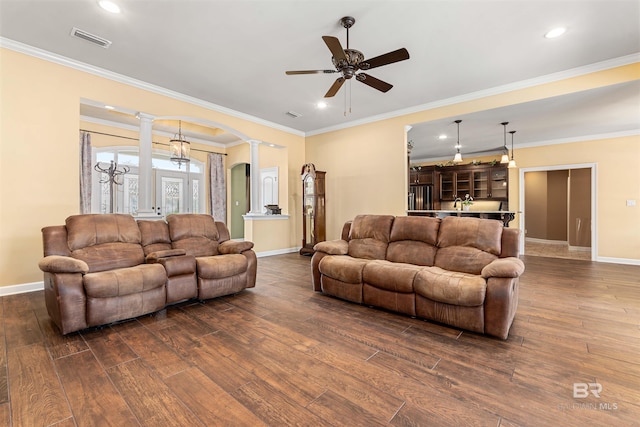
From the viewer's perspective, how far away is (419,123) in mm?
5203

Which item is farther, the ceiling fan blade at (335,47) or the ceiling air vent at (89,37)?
the ceiling air vent at (89,37)

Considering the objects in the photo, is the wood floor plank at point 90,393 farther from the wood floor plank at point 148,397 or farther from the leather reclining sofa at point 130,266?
the leather reclining sofa at point 130,266

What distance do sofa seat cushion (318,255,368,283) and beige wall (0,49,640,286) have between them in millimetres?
2553

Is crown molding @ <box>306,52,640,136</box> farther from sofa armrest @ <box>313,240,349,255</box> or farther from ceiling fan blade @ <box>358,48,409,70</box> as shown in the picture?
sofa armrest @ <box>313,240,349,255</box>

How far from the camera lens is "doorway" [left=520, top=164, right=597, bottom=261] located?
7555mm

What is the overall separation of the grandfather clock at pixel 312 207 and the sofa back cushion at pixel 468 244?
11.2 ft

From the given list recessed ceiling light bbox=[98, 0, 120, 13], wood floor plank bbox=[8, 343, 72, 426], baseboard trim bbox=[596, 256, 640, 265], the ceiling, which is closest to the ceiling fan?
the ceiling

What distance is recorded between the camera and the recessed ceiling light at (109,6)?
2623 mm

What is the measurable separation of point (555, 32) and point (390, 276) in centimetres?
313

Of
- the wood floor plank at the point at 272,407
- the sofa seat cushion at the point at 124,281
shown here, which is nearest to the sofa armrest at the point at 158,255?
the sofa seat cushion at the point at 124,281

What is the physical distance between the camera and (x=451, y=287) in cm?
244

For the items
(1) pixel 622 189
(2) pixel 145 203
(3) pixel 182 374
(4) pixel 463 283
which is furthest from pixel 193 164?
(1) pixel 622 189

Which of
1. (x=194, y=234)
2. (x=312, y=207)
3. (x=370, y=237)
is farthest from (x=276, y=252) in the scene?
Answer: (x=370, y=237)

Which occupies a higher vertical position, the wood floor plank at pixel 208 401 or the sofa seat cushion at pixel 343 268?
the sofa seat cushion at pixel 343 268
